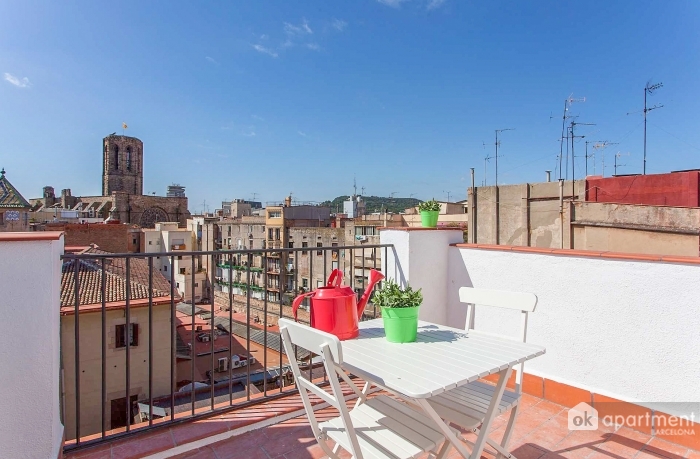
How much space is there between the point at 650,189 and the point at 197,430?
11877mm

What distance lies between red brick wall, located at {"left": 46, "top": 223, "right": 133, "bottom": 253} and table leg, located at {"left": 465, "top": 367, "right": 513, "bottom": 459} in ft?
78.6

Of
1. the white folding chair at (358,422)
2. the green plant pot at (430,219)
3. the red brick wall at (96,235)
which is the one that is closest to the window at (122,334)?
the green plant pot at (430,219)

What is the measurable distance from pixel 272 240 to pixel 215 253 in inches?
1139

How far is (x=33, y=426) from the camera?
1.52 m

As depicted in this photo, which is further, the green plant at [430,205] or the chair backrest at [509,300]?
the green plant at [430,205]

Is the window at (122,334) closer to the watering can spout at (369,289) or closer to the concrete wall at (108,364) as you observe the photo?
the concrete wall at (108,364)

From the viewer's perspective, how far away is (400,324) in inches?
63.8

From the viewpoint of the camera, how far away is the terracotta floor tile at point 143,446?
1866 millimetres

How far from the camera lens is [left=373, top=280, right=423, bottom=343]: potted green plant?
63.4 inches

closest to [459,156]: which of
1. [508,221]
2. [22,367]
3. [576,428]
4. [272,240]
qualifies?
[508,221]

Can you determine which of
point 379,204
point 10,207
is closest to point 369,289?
point 10,207

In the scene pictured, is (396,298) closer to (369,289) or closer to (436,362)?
(369,289)

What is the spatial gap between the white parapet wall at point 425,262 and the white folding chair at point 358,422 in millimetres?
1483

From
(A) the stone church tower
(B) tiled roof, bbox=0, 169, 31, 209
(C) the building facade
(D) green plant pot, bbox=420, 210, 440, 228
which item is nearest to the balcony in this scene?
(D) green plant pot, bbox=420, 210, 440, 228
